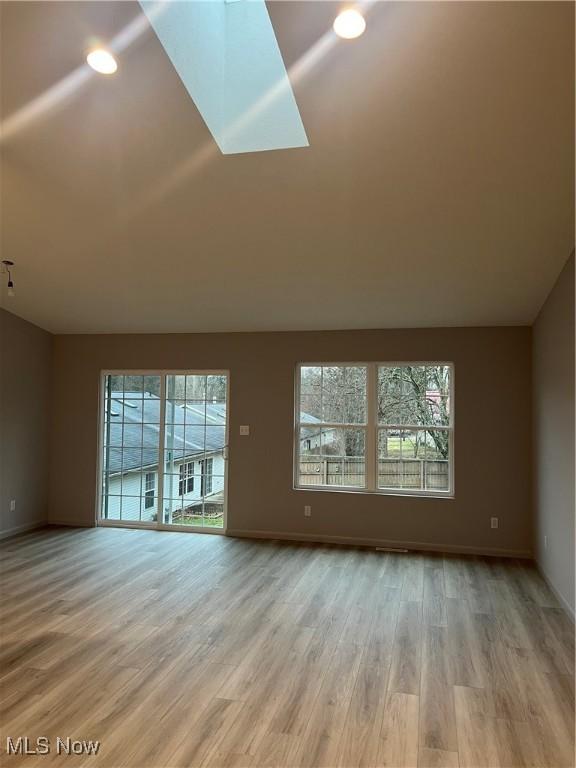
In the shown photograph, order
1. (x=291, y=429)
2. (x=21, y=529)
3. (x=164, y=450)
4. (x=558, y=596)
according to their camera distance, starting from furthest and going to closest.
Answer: (x=164, y=450), (x=21, y=529), (x=291, y=429), (x=558, y=596)

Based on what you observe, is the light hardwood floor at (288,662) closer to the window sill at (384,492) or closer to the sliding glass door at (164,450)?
the window sill at (384,492)

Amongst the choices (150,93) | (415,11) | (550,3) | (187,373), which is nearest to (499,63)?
(550,3)

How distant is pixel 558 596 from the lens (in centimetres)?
415

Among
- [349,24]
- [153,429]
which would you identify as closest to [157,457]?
[153,429]

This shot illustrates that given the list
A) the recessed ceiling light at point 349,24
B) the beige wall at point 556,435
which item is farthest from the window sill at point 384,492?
the recessed ceiling light at point 349,24

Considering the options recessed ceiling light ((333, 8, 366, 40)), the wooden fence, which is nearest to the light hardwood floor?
the wooden fence

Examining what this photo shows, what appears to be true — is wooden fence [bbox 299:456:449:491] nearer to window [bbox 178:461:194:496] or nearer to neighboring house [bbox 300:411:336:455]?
neighboring house [bbox 300:411:336:455]

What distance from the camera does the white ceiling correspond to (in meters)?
2.42

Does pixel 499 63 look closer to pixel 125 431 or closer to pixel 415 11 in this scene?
pixel 415 11

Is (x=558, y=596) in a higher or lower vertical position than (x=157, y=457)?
lower

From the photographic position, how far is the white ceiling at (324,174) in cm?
242

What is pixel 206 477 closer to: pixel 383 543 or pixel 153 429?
pixel 153 429

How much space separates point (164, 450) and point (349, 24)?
529cm

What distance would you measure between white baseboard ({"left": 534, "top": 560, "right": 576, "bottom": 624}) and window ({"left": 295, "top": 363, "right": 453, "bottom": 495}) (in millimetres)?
1196
